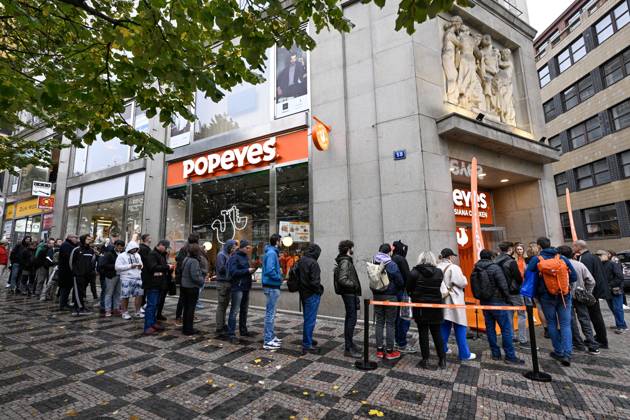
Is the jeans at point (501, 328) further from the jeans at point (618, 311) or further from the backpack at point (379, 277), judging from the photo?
the jeans at point (618, 311)

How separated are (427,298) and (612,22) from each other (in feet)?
98.3

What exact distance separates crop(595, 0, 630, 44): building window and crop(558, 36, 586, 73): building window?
1467 mm

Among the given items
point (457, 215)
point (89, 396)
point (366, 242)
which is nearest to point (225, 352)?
point (89, 396)

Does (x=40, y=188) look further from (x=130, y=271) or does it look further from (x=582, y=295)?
(x=582, y=295)

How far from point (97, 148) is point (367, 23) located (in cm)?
1460

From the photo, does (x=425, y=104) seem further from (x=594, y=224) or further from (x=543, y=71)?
(x=543, y=71)

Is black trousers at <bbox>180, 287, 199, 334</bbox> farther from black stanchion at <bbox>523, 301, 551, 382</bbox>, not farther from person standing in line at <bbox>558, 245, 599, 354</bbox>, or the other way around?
person standing in line at <bbox>558, 245, 599, 354</bbox>

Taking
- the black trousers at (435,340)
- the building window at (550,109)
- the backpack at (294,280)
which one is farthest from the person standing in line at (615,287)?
A: the building window at (550,109)

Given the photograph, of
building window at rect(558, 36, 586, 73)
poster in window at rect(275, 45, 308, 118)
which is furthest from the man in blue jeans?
building window at rect(558, 36, 586, 73)

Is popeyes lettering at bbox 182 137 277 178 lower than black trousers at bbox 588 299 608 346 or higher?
higher

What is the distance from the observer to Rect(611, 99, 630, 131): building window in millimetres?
21555

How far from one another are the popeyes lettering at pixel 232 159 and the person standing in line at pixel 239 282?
4190 mm

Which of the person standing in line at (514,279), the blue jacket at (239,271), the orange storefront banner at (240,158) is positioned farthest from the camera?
the orange storefront banner at (240,158)

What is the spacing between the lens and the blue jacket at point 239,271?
245 inches
